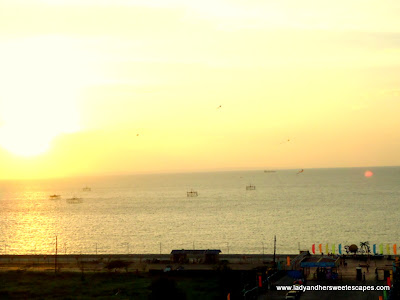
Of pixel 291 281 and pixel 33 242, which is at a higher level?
pixel 33 242

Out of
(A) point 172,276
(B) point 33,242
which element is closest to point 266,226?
(B) point 33,242

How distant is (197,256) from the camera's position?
80812 mm

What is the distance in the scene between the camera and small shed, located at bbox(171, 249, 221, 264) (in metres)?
79.5

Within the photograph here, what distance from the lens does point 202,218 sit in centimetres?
18325

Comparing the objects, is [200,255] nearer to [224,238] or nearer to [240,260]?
[240,260]

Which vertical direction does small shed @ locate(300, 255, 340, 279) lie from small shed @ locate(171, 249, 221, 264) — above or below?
below

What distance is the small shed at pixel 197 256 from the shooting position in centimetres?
7950

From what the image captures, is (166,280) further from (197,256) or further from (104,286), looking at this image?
(197,256)

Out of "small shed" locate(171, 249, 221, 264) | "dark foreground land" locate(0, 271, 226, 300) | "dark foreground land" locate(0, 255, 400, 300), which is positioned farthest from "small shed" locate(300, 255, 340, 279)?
"small shed" locate(171, 249, 221, 264)

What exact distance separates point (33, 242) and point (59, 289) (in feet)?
266

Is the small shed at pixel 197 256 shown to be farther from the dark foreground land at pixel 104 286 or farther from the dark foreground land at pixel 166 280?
the dark foreground land at pixel 104 286

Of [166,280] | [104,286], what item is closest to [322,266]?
[166,280]

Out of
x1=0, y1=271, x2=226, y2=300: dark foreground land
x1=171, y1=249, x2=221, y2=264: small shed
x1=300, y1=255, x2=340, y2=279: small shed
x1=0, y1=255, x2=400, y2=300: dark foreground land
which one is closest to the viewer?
x1=0, y1=255, x2=400, y2=300: dark foreground land

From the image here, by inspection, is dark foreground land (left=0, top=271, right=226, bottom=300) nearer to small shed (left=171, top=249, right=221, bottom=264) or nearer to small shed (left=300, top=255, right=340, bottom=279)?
small shed (left=171, top=249, right=221, bottom=264)
